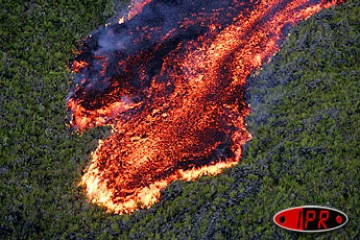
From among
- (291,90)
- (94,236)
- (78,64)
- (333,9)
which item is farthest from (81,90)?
(333,9)

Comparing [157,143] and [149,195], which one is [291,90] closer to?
[157,143]

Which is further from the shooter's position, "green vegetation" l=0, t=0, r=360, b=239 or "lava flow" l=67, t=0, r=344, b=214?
"lava flow" l=67, t=0, r=344, b=214

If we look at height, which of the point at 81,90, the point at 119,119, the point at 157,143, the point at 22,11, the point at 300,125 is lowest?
the point at 300,125

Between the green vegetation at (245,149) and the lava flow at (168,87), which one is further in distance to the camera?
the lava flow at (168,87)

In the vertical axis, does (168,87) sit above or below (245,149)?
above
